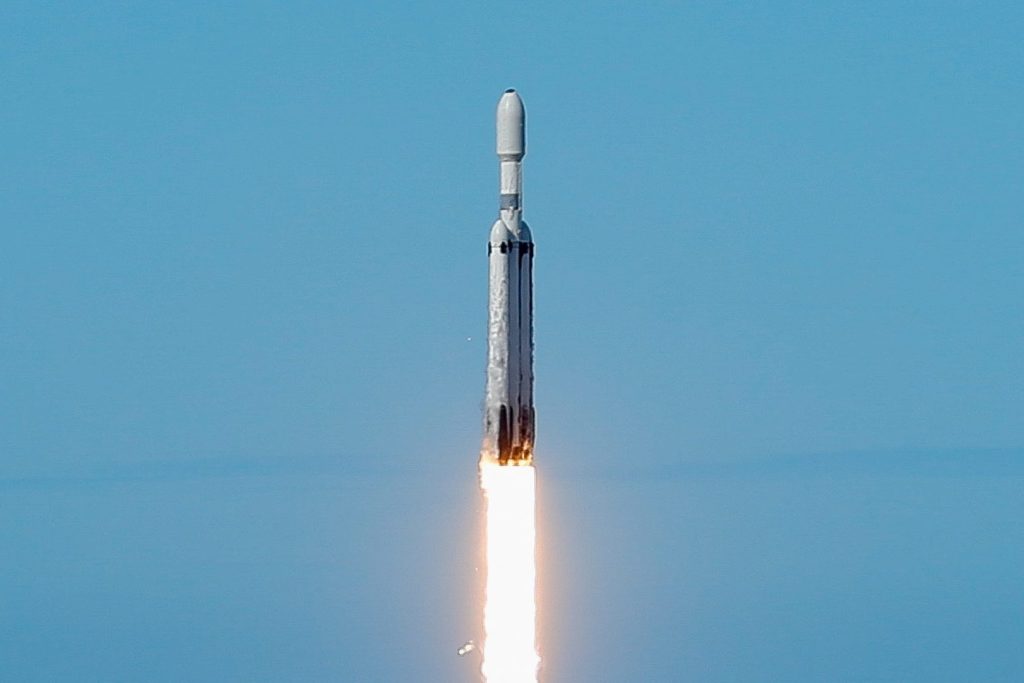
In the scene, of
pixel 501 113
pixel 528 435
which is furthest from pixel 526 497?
pixel 501 113

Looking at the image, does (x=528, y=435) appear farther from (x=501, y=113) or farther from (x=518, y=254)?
(x=501, y=113)

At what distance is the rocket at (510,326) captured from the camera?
1652 inches

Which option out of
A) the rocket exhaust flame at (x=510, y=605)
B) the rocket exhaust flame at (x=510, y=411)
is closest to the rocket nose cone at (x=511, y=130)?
the rocket exhaust flame at (x=510, y=411)

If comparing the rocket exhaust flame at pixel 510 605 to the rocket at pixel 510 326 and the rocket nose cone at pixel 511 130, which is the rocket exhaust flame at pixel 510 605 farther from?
the rocket nose cone at pixel 511 130

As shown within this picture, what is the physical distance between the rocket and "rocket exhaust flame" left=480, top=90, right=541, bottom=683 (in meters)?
0.02

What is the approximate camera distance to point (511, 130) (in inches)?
1674

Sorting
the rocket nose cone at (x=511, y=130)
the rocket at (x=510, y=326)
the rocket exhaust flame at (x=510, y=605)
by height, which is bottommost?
the rocket exhaust flame at (x=510, y=605)

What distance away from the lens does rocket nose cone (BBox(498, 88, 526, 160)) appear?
42.5 m

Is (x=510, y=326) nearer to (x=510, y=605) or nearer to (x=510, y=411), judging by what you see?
(x=510, y=411)

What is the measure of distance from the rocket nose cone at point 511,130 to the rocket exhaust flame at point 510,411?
0.02 m

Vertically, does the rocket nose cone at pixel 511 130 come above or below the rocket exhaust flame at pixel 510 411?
above

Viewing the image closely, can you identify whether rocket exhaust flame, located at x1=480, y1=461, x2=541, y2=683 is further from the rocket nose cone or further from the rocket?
the rocket nose cone

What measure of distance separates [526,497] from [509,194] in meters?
5.81

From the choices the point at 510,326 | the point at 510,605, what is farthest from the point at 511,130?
the point at 510,605
